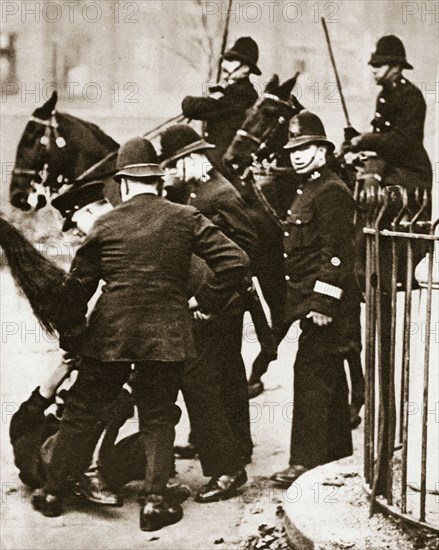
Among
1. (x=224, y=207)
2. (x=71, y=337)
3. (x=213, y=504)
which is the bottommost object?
(x=213, y=504)

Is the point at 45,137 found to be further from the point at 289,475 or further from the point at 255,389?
the point at 289,475

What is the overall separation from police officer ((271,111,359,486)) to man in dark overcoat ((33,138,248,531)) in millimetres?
498

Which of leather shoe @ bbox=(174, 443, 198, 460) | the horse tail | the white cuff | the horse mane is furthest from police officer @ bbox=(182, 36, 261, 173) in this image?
leather shoe @ bbox=(174, 443, 198, 460)

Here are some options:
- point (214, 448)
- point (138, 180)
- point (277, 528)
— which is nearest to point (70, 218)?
point (138, 180)

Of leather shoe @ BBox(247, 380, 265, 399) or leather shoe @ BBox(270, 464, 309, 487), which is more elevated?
leather shoe @ BBox(247, 380, 265, 399)

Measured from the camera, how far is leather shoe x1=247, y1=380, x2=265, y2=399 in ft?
16.0

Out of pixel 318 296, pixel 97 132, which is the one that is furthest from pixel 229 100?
pixel 318 296

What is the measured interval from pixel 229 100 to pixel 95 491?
6.90 ft

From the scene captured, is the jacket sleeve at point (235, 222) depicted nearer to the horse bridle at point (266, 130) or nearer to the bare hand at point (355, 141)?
the horse bridle at point (266, 130)

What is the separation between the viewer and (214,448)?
Answer: 15.5 feet

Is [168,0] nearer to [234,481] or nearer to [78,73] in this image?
[78,73]

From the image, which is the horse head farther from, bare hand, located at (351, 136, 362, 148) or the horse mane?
the horse mane

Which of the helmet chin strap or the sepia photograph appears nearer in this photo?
the sepia photograph

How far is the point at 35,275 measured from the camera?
4496 millimetres
